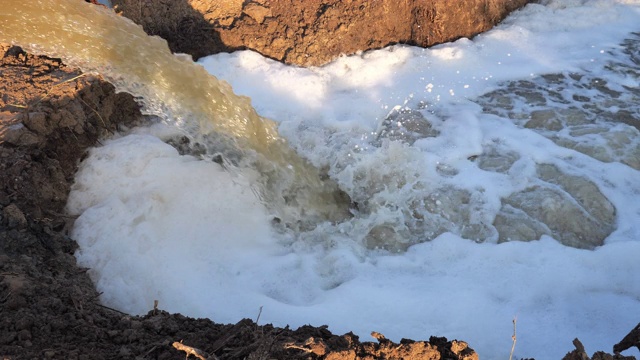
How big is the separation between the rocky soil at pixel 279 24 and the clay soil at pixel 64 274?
1.39 metres

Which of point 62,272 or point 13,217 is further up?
point 13,217

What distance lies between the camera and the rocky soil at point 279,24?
18.0 feet

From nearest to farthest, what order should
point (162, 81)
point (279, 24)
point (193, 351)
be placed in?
point (193, 351) < point (162, 81) < point (279, 24)

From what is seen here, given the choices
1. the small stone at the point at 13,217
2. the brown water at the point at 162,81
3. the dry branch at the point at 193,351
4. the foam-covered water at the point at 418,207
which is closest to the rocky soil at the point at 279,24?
the foam-covered water at the point at 418,207

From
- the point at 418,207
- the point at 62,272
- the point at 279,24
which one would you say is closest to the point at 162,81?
the point at 62,272

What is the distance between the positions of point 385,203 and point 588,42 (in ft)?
9.40

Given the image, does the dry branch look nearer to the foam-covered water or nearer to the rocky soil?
the foam-covered water

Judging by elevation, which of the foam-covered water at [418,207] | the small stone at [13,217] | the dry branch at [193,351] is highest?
the dry branch at [193,351]

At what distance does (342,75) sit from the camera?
5.45 metres

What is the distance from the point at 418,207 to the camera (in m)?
4.19

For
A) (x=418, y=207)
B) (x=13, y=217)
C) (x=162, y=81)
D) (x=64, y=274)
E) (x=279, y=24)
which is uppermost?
(x=162, y=81)

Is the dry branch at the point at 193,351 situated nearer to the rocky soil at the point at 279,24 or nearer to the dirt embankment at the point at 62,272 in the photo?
the dirt embankment at the point at 62,272

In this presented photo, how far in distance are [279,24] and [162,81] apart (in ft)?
5.37

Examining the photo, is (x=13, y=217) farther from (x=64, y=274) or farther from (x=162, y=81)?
(x=162, y=81)
